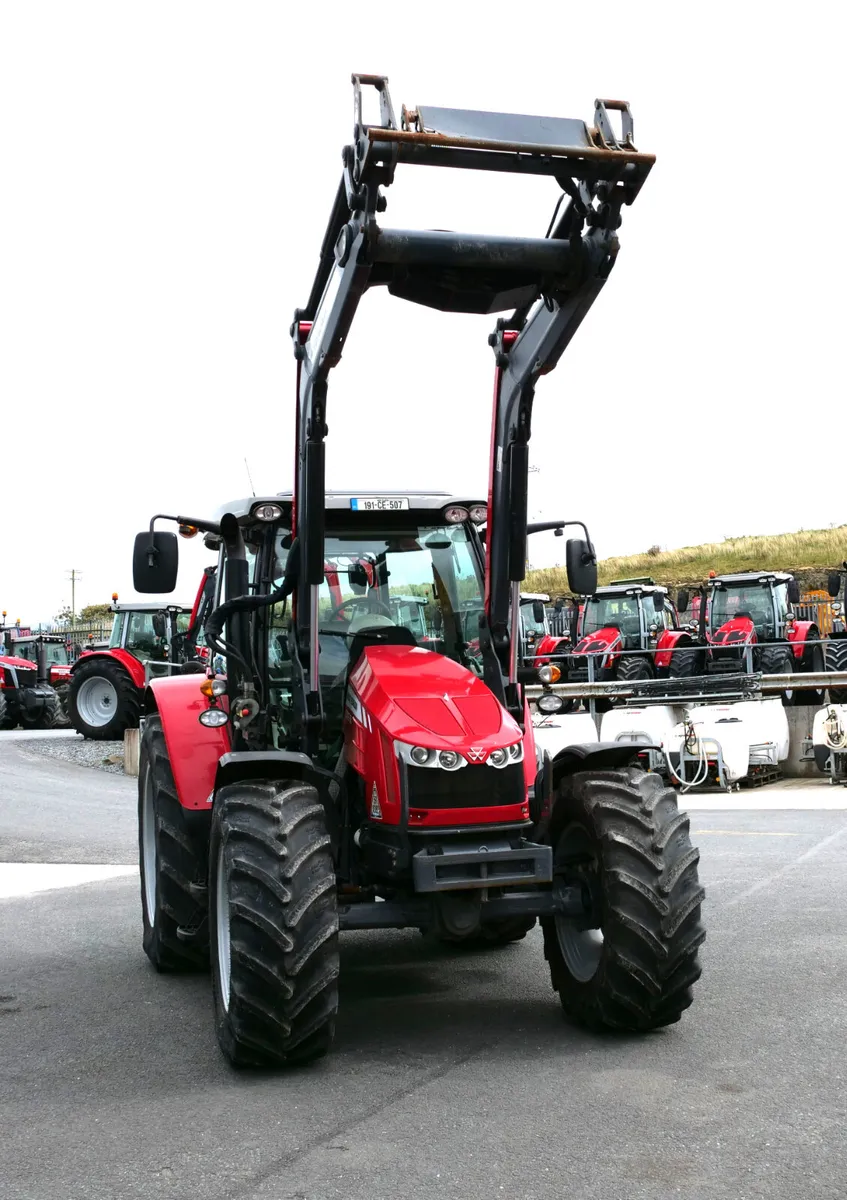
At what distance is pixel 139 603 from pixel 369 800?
20.7m

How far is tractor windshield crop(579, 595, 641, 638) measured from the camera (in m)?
26.2

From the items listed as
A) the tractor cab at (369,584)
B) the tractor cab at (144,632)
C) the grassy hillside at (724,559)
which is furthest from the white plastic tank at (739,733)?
the grassy hillside at (724,559)

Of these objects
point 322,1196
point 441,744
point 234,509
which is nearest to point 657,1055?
point 441,744

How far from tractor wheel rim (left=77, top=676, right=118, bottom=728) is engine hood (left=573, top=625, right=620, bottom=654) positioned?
911 cm

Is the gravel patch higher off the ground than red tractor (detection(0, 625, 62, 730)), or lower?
lower

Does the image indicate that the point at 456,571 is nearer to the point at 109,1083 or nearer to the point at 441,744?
the point at 441,744

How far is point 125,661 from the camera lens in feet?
81.3

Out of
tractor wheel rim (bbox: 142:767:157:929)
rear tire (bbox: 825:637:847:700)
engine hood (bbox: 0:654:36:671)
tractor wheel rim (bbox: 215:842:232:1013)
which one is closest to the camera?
tractor wheel rim (bbox: 215:842:232:1013)

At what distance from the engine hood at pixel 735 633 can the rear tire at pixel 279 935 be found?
19563 mm

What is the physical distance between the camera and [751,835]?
43.5 ft

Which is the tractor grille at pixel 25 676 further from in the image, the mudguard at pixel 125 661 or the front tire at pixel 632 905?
the front tire at pixel 632 905

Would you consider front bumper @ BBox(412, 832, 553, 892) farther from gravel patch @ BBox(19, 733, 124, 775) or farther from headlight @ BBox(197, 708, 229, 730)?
gravel patch @ BBox(19, 733, 124, 775)

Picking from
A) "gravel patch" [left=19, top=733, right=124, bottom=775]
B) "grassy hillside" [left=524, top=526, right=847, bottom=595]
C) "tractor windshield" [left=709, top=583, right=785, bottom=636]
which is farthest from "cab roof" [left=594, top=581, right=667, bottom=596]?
"grassy hillside" [left=524, top=526, right=847, bottom=595]

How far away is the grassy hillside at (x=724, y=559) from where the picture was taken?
2425 inches
